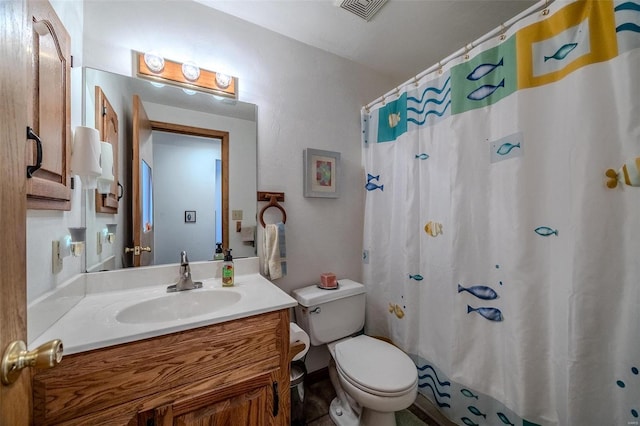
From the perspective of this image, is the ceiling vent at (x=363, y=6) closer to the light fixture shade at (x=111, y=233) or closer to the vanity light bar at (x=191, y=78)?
the vanity light bar at (x=191, y=78)

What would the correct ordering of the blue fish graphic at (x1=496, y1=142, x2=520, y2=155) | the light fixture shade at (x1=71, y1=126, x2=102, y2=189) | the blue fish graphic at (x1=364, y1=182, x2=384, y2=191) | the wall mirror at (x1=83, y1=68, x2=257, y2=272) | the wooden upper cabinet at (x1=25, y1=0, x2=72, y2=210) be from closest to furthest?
the wooden upper cabinet at (x1=25, y1=0, x2=72, y2=210), the light fixture shade at (x1=71, y1=126, x2=102, y2=189), the blue fish graphic at (x1=496, y1=142, x2=520, y2=155), the wall mirror at (x1=83, y1=68, x2=257, y2=272), the blue fish graphic at (x1=364, y1=182, x2=384, y2=191)

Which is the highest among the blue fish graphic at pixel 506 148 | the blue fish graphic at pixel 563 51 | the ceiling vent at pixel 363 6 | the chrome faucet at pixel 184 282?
the ceiling vent at pixel 363 6

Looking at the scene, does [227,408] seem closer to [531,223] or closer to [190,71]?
[531,223]

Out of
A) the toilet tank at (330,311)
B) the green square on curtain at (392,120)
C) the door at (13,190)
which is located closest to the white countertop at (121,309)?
the door at (13,190)

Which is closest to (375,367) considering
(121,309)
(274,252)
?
(274,252)

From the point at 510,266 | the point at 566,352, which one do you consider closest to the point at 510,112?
the point at 510,266

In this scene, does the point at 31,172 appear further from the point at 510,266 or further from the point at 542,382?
the point at 542,382

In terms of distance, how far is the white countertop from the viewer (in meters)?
0.71

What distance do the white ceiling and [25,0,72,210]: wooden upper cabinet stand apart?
2.68 feet

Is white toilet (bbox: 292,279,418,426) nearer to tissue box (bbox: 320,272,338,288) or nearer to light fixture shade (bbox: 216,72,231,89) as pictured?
tissue box (bbox: 320,272,338,288)

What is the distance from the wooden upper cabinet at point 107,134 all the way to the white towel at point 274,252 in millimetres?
749

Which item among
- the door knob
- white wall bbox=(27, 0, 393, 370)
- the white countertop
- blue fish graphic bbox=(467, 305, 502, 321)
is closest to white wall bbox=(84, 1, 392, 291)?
white wall bbox=(27, 0, 393, 370)

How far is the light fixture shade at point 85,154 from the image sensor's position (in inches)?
35.7

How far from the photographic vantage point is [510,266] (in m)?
1.03
